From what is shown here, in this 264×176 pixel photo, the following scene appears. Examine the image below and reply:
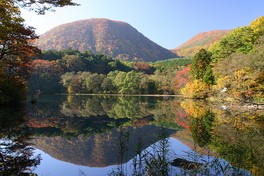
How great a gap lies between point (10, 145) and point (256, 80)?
89.6ft

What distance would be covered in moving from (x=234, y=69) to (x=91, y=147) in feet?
79.8

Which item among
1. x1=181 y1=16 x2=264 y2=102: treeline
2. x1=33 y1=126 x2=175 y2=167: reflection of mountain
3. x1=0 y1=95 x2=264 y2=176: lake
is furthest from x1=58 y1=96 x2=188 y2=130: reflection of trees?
x1=181 y1=16 x2=264 y2=102: treeline

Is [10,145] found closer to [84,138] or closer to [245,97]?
[84,138]

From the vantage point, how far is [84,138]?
1054 cm

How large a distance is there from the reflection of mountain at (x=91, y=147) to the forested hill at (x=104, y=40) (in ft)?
450

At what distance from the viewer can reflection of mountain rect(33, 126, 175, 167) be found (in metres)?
7.66

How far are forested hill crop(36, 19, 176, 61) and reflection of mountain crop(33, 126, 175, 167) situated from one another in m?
137

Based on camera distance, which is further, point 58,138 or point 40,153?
point 58,138

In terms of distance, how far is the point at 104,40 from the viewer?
164625 millimetres

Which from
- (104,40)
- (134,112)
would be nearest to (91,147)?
(134,112)

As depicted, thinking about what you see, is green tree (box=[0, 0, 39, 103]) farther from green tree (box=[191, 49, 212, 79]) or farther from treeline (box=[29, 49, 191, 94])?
treeline (box=[29, 49, 191, 94])

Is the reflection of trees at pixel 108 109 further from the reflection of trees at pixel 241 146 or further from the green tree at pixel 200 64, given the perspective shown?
the green tree at pixel 200 64

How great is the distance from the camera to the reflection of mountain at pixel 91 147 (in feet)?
25.1

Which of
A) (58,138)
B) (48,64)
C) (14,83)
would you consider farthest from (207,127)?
(48,64)
